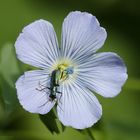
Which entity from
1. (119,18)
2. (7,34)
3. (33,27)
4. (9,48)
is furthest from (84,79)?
(119,18)

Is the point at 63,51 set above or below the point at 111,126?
above

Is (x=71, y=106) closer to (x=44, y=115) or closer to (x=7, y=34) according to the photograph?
(x=44, y=115)

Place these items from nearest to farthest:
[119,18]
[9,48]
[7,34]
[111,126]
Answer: [9,48]
[111,126]
[7,34]
[119,18]

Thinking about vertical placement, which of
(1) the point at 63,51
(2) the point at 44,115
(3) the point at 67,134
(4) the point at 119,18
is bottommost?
(3) the point at 67,134

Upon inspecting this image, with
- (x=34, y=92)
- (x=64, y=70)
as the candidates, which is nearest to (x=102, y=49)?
(x=64, y=70)

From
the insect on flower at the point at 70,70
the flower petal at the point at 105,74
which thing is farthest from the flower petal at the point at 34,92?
the flower petal at the point at 105,74

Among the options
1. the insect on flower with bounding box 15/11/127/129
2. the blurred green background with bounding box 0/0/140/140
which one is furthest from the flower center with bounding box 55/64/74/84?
the blurred green background with bounding box 0/0/140/140

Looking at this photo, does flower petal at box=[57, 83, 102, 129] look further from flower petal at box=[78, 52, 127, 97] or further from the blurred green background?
the blurred green background
